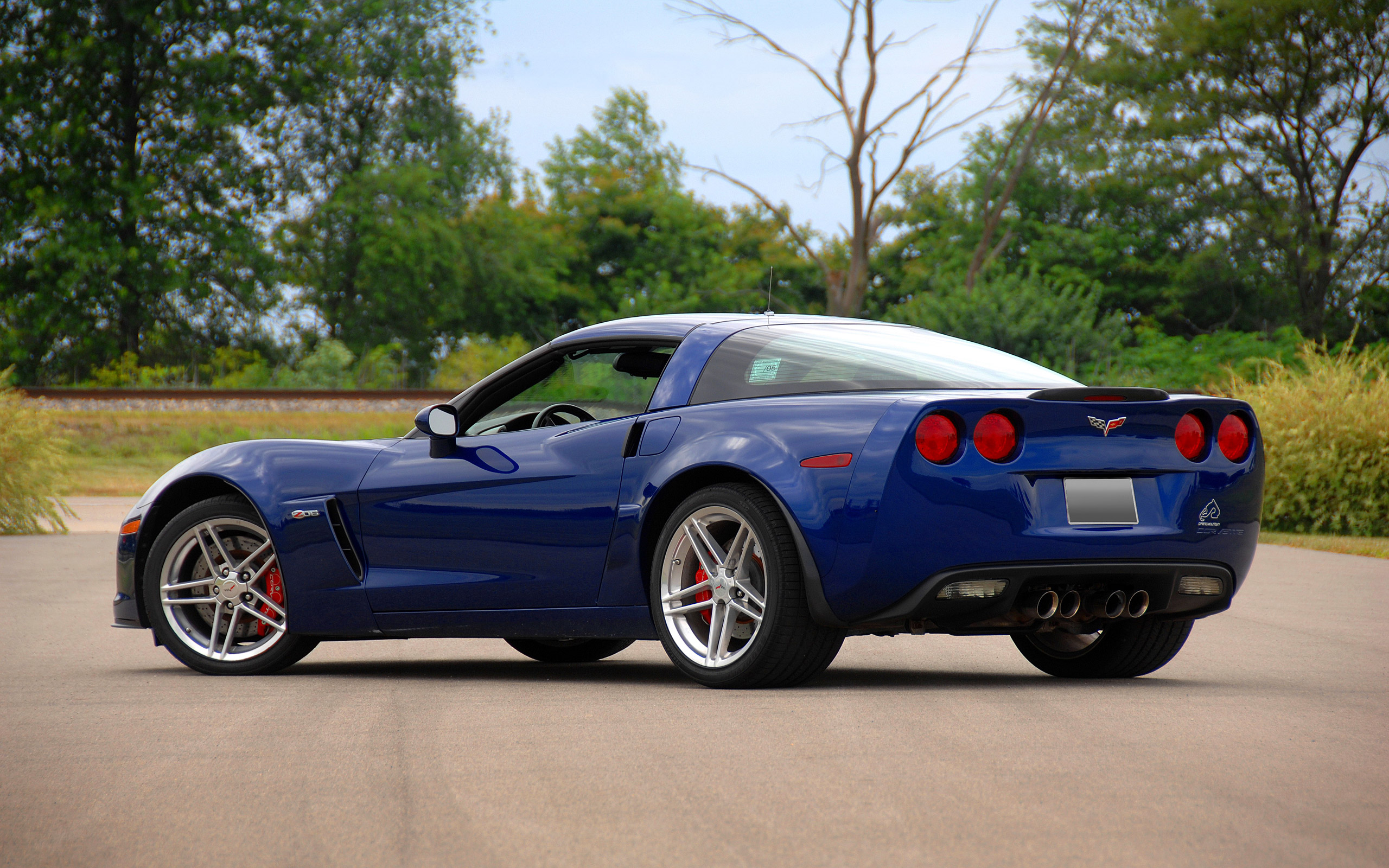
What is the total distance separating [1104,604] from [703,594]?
1331 mm

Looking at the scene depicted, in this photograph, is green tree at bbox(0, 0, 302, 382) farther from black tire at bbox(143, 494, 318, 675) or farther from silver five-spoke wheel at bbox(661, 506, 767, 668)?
silver five-spoke wheel at bbox(661, 506, 767, 668)

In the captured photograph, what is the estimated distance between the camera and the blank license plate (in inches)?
200

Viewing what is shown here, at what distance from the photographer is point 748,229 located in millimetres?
60531

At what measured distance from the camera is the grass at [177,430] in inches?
1232

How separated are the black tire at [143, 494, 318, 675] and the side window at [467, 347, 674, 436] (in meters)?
1.02

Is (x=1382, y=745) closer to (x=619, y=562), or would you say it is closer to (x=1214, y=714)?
(x=1214, y=714)

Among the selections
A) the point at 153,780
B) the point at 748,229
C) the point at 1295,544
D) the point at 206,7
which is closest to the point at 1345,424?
the point at 1295,544

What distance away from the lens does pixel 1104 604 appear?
5.27 metres

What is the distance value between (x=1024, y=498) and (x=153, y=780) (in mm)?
2675

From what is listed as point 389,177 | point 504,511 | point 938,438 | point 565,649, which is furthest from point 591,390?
point 389,177

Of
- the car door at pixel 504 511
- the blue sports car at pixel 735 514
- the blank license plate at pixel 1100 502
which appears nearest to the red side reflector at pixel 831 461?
the blue sports car at pixel 735 514

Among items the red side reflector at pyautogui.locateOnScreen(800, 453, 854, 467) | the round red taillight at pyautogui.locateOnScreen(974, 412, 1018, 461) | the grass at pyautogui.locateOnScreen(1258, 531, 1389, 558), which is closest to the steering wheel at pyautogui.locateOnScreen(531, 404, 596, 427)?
the red side reflector at pyautogui.locateOnScreen(800, 453, 854, 467)

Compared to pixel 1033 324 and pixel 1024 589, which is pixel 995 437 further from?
pixel 1033 324

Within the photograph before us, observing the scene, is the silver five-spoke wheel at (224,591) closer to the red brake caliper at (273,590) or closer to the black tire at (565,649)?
the red brake caliper at (273,590)
